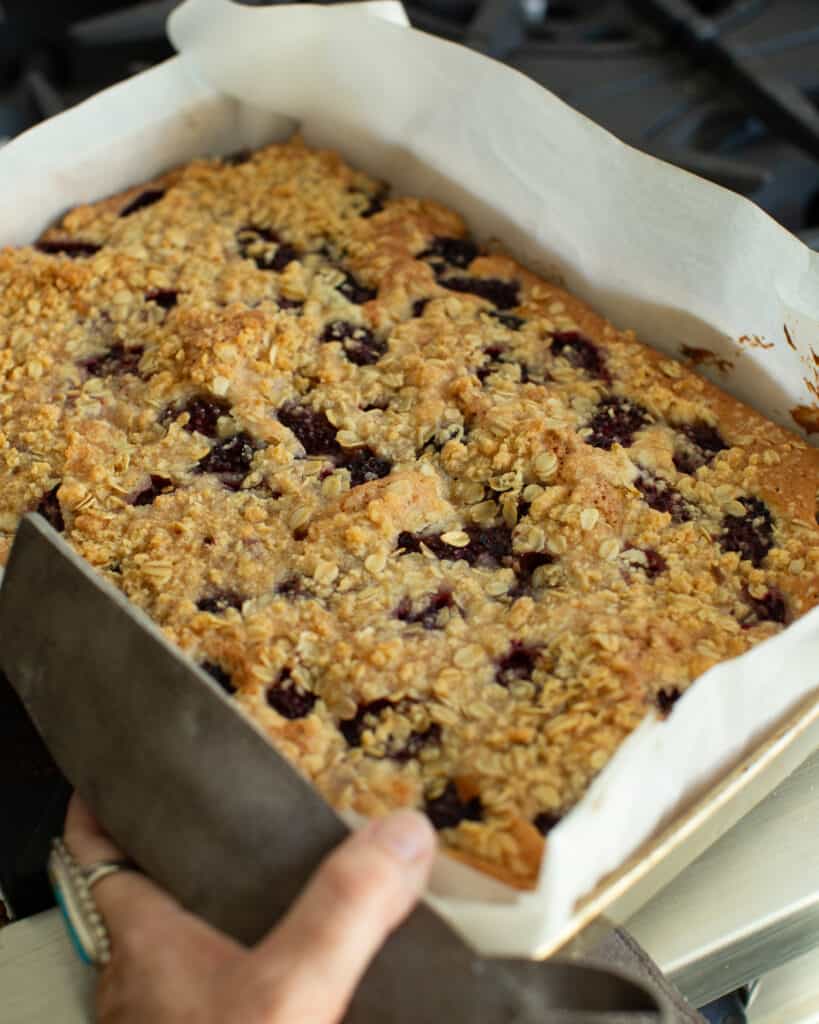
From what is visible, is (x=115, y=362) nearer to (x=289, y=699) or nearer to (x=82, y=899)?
(x=289, y=699)

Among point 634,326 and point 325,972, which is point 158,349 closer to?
point 634,326

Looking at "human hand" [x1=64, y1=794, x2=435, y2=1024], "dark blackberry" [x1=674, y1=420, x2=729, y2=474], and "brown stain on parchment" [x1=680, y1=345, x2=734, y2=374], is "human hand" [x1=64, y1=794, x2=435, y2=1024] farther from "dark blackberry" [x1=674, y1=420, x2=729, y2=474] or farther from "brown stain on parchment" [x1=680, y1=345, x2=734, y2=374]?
"brown stain on parchment" [x1=680, y1=345, x2=734, y2=374]

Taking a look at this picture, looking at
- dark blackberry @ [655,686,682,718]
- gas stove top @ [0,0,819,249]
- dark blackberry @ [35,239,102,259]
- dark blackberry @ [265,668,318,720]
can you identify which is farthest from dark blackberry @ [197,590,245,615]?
gas stove top @ [0,0,819,249]

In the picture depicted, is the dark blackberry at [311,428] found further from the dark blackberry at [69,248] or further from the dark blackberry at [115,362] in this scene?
the dark blackberry at [69,248]

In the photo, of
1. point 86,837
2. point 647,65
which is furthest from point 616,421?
point 647,65

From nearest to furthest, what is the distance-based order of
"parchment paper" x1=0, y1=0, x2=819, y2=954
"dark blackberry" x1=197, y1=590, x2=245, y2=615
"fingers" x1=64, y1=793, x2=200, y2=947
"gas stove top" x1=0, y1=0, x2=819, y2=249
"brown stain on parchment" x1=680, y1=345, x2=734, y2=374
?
"fingers" x1=64, y1=793, x2=200, y2=947, "parchment paper" x1=0, y1=0, x2=819, y2=954, "dark blackberry" x1=197, y1=590, x2=245, y2=615, "brown stain on parchment" x1=680, y1=345, x2=734, y2=374, "gas stove top" x1=0, y1=0, x2=819, y2=249

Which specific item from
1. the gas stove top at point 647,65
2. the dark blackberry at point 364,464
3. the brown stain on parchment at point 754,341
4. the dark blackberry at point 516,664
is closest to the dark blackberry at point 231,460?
the dark blackberry at point 364,464

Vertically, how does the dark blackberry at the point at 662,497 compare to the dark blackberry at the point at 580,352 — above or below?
below
